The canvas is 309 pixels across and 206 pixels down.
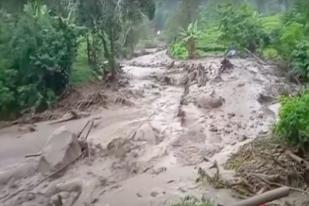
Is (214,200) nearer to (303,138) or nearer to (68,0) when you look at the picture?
(303,138)

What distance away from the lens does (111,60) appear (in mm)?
19328

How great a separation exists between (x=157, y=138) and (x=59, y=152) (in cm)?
242

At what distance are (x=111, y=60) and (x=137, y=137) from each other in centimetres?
775

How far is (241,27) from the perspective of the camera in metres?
22.1

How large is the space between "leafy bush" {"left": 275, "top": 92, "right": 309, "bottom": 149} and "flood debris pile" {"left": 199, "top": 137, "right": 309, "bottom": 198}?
23cm

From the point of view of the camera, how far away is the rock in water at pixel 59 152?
10.4 m

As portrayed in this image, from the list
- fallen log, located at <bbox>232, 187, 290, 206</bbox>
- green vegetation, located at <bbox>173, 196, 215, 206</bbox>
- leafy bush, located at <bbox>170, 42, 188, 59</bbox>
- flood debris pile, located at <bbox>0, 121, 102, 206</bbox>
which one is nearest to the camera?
fallen log, located at <bbox>232, 187, 290, 206</bbox>

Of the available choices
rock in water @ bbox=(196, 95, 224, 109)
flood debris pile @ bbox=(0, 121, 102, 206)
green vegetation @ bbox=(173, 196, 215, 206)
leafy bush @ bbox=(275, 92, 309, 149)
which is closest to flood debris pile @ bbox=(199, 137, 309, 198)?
leafy bush @ bbox=(275, 92, 309, 149)

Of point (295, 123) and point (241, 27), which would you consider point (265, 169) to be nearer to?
point (295, 123)

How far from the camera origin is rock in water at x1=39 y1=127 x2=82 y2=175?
10383 millimetres

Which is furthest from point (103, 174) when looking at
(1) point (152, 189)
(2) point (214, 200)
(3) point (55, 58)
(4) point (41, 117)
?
(3) point (55, 58)

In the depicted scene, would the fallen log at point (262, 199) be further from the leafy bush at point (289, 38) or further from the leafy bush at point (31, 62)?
the leafy bush at point (289, 38)

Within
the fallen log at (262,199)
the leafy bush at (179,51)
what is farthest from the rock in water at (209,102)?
the leafy bush at (179,51)

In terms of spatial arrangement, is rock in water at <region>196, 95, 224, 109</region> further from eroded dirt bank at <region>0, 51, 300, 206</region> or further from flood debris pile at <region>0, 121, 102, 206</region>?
flood debris pile at <region>0, 121, 102, 206</region>
